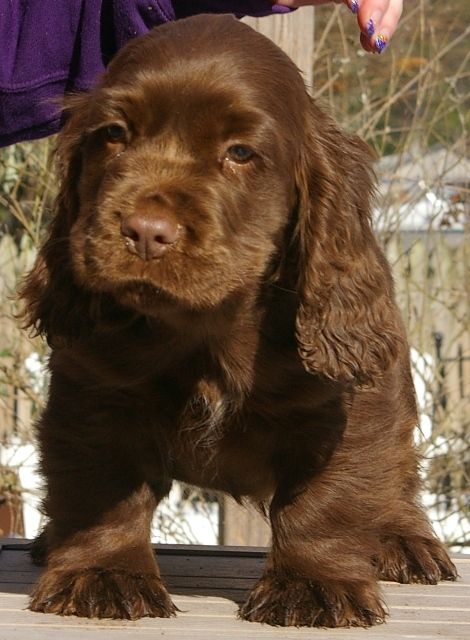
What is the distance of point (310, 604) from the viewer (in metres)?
3.15

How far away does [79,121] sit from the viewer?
11.3 ft

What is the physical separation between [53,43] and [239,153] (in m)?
0.94

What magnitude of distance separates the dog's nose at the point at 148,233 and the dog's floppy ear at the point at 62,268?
57 centimetres

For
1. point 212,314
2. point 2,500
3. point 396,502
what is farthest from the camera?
point 2,500

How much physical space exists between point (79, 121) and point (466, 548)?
13.4 ft

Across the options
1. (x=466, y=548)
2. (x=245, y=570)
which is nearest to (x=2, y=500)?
(x=466, y=548)

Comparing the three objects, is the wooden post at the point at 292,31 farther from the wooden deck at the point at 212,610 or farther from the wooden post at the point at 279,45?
the wooden deck at the point at 212,610

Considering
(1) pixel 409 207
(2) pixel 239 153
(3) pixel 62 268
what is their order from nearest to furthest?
(2) pixel 239 153
(3) pixel 62 268
(1) pixel 409 207

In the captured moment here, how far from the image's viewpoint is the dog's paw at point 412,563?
3730 millimetres

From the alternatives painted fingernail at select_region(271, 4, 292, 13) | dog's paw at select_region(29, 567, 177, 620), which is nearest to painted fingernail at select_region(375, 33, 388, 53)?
painted fingernail at select_region(271, 4, 292, 13)

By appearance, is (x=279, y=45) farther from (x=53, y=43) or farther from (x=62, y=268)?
(x=62, y=268)

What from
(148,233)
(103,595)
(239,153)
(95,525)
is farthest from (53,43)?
(103,595)

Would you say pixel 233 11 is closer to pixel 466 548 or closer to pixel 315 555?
pixel 315 555

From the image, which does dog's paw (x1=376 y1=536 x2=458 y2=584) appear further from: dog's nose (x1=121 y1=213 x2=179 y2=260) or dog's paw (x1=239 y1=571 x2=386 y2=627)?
dog's nose (x1=121 y1=213 x2=179 y2=260)
